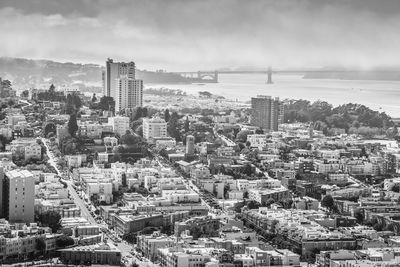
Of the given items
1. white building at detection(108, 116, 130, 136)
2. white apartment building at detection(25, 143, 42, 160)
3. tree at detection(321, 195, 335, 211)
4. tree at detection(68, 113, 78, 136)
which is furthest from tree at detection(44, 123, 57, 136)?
tree at detection(321, 195, 335, 211)

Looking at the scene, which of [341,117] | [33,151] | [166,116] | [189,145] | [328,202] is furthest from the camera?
[341,117]

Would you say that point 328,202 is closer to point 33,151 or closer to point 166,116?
A: point 33,151

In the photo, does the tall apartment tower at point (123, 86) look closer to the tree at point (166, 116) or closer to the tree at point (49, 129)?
the tree at point (166, 116)

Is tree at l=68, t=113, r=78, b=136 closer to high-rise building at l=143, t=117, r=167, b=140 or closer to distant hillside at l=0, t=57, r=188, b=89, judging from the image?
high-rise building at l=143, t=117, r=167, b=140

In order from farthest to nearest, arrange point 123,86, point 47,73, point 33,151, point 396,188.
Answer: point 47,73 → point 123,86 → point 33,151 → point 396,188

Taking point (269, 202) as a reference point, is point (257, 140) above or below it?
above

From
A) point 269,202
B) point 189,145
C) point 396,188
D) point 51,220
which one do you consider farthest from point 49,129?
point 51,220

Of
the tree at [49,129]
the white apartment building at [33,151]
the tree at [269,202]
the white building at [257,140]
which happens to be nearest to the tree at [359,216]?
the tree at [269,202]
